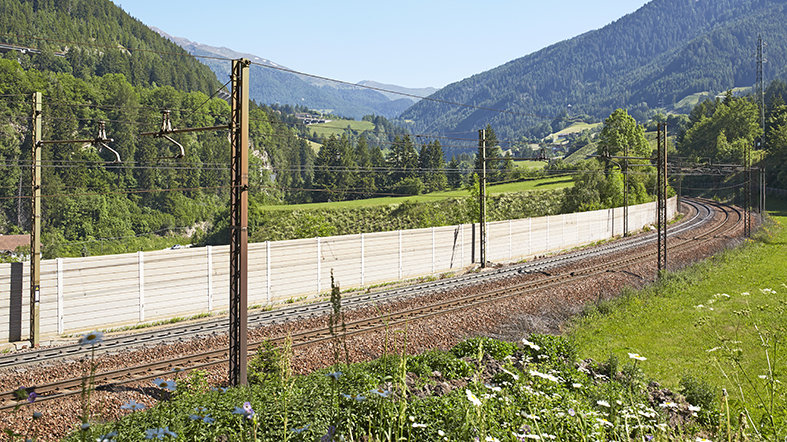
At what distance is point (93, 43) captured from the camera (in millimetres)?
128000

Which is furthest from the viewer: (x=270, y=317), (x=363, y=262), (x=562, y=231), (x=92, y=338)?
(x=562, y=231)

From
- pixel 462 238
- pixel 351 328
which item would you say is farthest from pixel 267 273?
pixel 462 238

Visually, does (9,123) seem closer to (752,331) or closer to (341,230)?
(341,230)

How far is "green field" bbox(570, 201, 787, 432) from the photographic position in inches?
540

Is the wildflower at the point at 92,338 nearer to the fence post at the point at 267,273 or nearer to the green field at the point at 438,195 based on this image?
the fence post at the point at 267,273

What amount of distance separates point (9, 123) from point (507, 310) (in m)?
78.4

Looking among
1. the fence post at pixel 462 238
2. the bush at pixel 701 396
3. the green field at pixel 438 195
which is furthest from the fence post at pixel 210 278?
the green field at pixel 438 195

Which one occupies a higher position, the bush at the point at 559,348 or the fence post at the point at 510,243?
the fence post at the point at 510,243

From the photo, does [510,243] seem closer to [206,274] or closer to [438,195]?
[206,274]

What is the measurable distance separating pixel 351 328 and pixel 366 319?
0.88 metres

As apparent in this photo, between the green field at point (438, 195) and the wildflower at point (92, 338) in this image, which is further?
the green field at point (438, 195)

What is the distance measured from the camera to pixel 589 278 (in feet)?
90.4

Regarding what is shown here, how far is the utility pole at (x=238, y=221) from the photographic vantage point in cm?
1212

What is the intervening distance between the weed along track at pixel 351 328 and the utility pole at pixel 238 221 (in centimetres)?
171
